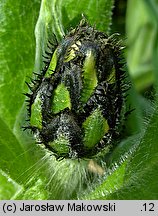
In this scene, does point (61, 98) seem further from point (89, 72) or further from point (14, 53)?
point (14, 53)

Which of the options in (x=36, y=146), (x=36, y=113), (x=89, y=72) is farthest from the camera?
(x=36, y=146)

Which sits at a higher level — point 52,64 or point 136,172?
point 52,64

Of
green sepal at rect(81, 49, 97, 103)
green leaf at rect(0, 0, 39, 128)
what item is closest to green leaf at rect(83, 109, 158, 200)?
green sepal at rect(81, 49, 97, 103)

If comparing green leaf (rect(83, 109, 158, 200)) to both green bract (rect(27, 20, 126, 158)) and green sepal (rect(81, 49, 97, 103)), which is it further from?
green sepal (rect(81, 49, 97, 103))

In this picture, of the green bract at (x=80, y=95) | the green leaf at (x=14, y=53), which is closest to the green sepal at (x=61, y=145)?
the green bract at (x=80, y=95)

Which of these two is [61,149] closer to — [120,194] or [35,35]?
[120,194]

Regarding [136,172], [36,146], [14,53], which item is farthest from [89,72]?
[14,53]

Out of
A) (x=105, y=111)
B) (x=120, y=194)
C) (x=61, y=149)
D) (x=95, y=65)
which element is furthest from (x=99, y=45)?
(x=120, y=194)
